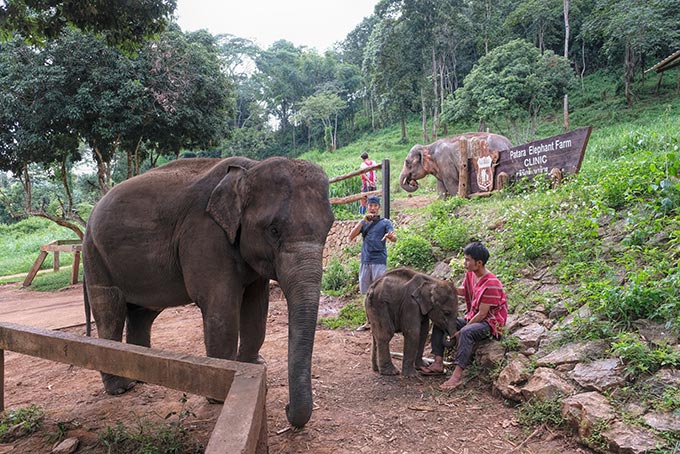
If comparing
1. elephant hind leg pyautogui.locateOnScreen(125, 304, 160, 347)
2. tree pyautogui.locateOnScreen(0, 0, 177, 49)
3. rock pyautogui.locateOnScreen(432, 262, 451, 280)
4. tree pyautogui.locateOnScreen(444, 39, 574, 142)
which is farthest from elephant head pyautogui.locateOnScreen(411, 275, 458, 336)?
tree pyautogui.locateOnScreen(444, 39, 574, 142)

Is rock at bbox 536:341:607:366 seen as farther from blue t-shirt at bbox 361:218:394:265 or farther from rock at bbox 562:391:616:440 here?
blue t-shirt at bbox 361:218:394:265

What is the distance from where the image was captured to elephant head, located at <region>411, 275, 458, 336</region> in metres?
4.73

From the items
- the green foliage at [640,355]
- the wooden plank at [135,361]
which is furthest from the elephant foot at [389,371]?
the wooden plank at [135,361]

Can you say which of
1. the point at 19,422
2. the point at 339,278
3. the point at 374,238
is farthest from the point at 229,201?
the point at 339,278

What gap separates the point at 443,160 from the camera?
11.5m

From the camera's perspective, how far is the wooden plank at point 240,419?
1575mm

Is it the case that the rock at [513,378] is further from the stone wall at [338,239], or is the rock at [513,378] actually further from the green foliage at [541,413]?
the stone wall at [338,239]

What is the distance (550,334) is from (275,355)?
3.20 metres

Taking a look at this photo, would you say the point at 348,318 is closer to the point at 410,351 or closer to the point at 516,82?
the point at 410,351

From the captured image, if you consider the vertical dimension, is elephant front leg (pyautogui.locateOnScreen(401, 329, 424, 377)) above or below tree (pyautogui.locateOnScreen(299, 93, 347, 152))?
below

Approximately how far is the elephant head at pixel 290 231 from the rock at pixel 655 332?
2.73 metres

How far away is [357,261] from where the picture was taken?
996 cm

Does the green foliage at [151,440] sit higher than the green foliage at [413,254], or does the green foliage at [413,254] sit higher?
the green foliage at [413,254]

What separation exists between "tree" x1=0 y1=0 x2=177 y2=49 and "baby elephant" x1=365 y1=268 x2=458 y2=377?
15.8 ft
